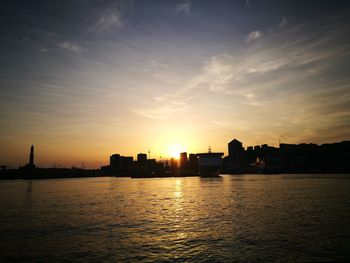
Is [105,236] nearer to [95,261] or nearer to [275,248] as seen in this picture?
[95,261]

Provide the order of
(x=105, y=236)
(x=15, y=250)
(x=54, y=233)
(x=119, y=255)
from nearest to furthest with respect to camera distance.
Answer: (x=119, y=255)
(x=15, y=250)
(x=105, y=236)
(x=54, y=233)

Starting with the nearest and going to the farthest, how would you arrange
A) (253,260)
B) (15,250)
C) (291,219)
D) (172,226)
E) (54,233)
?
(253,260)
(15,250)
(54,233)
(172,226)
(291,219)

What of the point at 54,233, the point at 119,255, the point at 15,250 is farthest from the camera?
the point at 54,233

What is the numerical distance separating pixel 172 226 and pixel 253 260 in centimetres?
1485

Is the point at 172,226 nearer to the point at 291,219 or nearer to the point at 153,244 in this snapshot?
the point at 153,244

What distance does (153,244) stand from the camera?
2439 cm

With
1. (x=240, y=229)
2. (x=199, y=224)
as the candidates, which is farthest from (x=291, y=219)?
(x=199, y=224)

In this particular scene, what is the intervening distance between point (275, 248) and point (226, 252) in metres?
4.24

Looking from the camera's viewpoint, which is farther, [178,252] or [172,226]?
[172,226]

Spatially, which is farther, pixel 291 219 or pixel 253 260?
pixel 291 219

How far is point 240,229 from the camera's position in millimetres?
29875

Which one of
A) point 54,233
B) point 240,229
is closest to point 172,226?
point 240,229

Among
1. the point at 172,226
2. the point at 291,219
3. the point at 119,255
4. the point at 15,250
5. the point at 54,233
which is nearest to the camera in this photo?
the point at 119,255

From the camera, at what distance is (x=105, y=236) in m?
28.0
